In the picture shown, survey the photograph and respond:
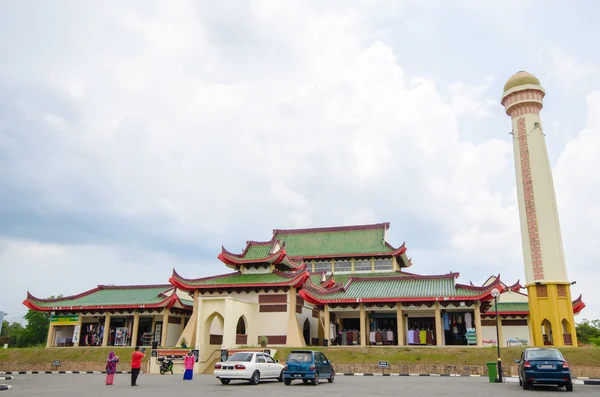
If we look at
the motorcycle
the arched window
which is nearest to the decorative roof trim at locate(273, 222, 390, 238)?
the arched window

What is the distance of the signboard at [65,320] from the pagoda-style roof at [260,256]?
16481 mm

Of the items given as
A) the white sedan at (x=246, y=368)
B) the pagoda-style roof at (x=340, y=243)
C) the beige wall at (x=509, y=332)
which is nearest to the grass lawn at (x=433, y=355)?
the white sedan at (x=246, y=368)

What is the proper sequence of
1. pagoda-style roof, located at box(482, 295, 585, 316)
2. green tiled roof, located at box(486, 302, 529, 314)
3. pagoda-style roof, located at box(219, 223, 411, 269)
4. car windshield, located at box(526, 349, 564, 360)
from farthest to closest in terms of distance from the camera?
pagoda-style roof, located at box(219, 223, 411, 269) → green tiled roof, located at box(486, 302, 529, 314) → pagoda-style roof, located at box(482, 295, 585, 316) → car windshield, located at box(526, 349, 564, 360)

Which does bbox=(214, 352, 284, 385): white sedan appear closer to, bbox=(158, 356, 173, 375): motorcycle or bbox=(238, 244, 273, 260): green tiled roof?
bbox=(158, 356, 173, 375): motorcycle

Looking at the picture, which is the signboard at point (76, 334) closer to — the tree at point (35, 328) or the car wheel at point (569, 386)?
the tree at point (35, 328)

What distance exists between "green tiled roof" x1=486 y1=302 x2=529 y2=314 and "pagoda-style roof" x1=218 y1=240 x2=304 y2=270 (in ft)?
60.3

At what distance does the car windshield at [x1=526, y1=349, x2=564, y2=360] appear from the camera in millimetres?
17359

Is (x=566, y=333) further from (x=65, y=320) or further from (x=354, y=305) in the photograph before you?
(x=65, y=320)

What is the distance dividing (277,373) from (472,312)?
19.8m

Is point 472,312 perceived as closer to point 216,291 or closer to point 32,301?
point 216,291

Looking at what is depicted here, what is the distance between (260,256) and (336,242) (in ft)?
53.6

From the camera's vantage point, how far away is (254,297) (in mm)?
37000

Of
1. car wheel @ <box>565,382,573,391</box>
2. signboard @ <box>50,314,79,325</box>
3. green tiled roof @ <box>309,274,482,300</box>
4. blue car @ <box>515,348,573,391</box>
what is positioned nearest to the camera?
blue car @ <box>515,348,573,391</box>

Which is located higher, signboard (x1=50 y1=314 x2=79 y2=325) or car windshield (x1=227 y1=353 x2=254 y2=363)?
signboard (x1=50 y1=314 x2=79 y2=325)
